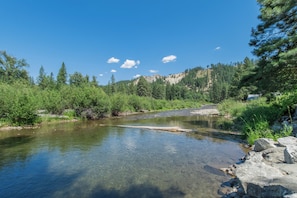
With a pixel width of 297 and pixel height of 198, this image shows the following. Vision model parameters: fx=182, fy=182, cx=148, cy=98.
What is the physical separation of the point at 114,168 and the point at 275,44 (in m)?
13.5

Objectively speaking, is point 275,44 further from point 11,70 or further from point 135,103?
point 11,70

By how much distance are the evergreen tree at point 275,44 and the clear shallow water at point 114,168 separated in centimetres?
578

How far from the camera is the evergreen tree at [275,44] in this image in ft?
40.6

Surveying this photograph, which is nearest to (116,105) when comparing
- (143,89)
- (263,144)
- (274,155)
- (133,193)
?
(133,193)

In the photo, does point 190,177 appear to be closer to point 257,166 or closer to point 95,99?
point 257,166

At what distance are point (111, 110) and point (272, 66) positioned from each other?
1492 inches

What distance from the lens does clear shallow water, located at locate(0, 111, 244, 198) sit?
7871 mm

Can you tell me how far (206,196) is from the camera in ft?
23.1

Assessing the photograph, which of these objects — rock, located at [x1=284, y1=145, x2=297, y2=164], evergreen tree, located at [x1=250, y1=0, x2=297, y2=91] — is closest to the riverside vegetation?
evergreen tree, located at [x1=250, y1=0, x2=297, y2=91]

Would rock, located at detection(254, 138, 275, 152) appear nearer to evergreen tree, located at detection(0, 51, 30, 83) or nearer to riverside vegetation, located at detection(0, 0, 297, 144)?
riverside vegetation, located at detection(0, 0, 297, 144)

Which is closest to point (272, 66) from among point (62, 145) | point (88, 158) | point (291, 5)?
point (291, 5)

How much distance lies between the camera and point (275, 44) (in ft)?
41.5

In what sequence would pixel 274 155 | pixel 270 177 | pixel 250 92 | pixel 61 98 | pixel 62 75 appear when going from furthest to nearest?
pixel 62 75
pixel 61 98
pixel 250 92
pixel 274 155
pixel 270 177

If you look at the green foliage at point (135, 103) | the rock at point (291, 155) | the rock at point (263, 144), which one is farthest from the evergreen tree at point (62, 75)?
the rock at point (291, 155)
